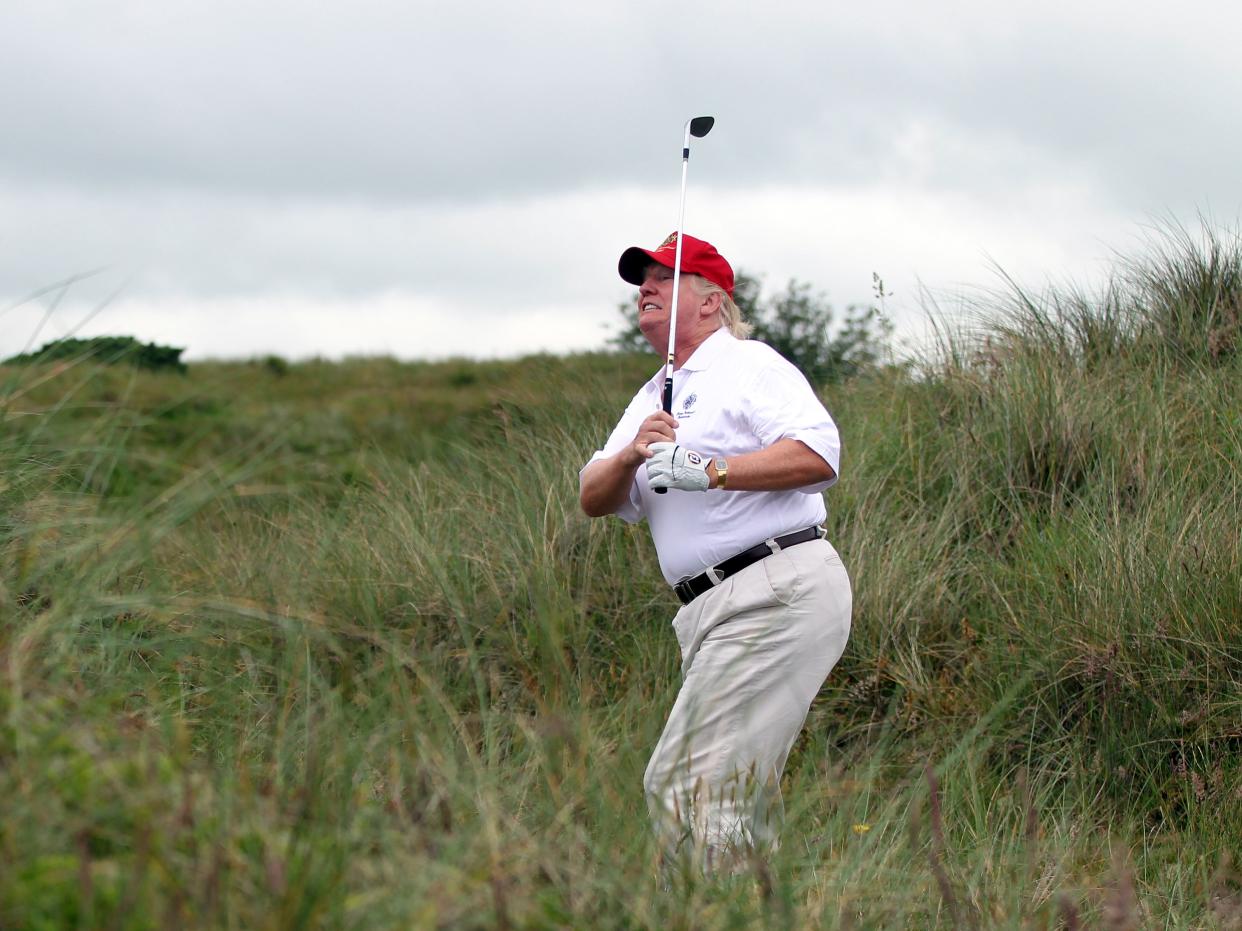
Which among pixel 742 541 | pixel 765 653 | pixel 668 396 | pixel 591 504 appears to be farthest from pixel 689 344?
pixel 765 653

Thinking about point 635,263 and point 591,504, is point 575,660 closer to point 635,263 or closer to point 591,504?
point 591,504

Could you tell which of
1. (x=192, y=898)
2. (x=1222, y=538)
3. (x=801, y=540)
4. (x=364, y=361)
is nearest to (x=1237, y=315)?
(x=1222, y=538)

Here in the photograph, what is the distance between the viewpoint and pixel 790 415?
496cm

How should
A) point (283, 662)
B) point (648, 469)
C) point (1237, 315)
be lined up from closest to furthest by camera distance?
point (283, 662) < point (648, 469) < point (1237, 315)

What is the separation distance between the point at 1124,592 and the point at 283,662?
4296 millimetres

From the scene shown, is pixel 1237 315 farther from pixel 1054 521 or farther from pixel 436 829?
pixel 436 829

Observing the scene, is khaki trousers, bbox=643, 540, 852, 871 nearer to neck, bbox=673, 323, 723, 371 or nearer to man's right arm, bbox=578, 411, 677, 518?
man's right arm, bbox=578, 411, 677, 518

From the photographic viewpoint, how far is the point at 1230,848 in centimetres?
557

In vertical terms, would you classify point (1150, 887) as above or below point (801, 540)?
below

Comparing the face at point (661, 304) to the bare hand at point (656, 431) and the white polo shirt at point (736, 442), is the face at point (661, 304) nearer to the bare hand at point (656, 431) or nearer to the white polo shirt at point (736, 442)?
the white polo shirt at point (736, 442)

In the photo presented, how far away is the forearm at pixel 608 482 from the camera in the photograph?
5125mm

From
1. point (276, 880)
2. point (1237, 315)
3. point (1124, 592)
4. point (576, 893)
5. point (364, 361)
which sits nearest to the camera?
point (276, 880)

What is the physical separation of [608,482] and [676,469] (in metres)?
0.53

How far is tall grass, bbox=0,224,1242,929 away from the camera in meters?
2.52
